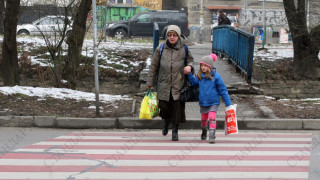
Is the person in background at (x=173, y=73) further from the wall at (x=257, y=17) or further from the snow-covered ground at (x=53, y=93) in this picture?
the wall at (x=257, y=17)

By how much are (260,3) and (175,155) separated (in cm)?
3934

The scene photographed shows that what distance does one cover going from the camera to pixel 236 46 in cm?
1623

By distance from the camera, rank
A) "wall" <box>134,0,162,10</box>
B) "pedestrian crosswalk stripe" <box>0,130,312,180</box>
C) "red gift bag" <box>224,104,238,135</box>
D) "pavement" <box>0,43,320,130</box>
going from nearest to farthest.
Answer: "pedestrian crosswalk stripe" <box>0,130,312,180</box>, "red gift bag" <box>224,104,238,135</box>, "pavement" <box>0,43,320,130</box>, "wall" <box>134,0,162,10</box>

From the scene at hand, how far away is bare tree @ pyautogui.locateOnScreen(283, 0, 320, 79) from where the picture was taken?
1677 cm

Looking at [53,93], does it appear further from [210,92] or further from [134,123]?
[210,92]

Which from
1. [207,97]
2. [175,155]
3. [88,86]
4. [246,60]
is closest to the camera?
[175,155]

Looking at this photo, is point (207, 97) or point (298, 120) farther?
point (298, 120)

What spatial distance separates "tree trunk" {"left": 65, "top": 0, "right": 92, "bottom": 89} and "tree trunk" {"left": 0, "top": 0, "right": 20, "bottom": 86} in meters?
1.26

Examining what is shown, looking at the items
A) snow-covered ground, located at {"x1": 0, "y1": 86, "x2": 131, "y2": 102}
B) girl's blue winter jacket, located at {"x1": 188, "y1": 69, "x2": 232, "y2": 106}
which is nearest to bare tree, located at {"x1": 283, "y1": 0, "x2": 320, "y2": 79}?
snow-covered ground, located at {"x1": 0, "y1": 86, "x2": 131, "y2": 102}

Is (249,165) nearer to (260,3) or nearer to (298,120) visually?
(298,120)

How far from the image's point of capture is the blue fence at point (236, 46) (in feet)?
46.7

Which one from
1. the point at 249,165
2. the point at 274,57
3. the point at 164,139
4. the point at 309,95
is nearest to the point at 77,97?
the point at 164,139

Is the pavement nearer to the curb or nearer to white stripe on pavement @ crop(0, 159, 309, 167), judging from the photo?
the curb

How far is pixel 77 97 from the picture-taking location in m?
12.0
